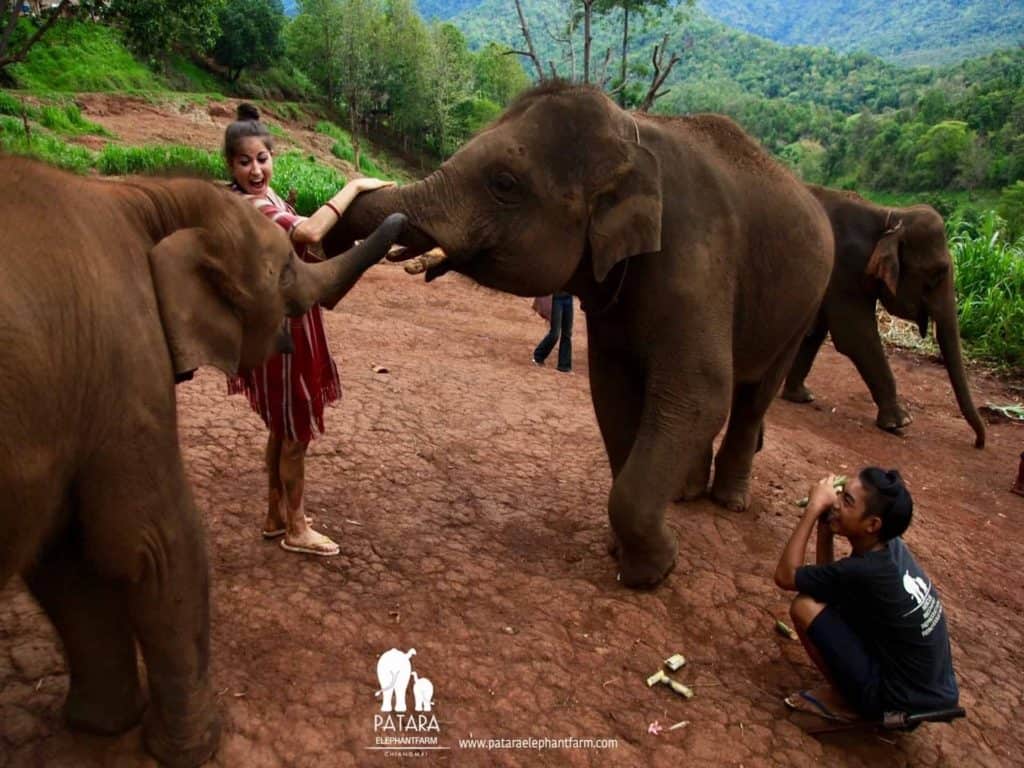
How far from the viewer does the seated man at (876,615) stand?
10.4 feet

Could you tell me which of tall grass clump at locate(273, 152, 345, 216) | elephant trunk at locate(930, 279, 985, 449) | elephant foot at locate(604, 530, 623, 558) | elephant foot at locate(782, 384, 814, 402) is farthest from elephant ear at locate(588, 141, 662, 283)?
tall grass clump at locate(273, 152, 345, 216)

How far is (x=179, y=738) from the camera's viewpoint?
103 inches

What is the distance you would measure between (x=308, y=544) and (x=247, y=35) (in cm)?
5045

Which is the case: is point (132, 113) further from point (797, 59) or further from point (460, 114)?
point (797, 59)

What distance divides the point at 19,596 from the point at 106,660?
4.26 ft

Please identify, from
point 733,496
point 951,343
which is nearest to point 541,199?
point 733,496

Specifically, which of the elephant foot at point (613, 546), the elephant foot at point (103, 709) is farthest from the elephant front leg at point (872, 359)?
the elephant foot at point (103, 709)

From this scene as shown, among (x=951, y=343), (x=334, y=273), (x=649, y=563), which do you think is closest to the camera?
(x=334, y=273)

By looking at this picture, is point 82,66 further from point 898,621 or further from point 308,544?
point 898,621

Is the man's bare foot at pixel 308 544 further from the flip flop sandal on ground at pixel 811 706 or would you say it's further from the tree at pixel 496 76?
the tree at pixel 496 76

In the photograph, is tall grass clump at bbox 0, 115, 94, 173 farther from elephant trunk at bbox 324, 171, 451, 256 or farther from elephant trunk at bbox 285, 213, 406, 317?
elephant trunk at bbox 285, 213, 406, 317

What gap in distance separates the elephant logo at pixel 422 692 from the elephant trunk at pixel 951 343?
7.15 meters

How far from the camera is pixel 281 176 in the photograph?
67.6ft

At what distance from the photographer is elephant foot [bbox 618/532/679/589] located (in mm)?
4160
